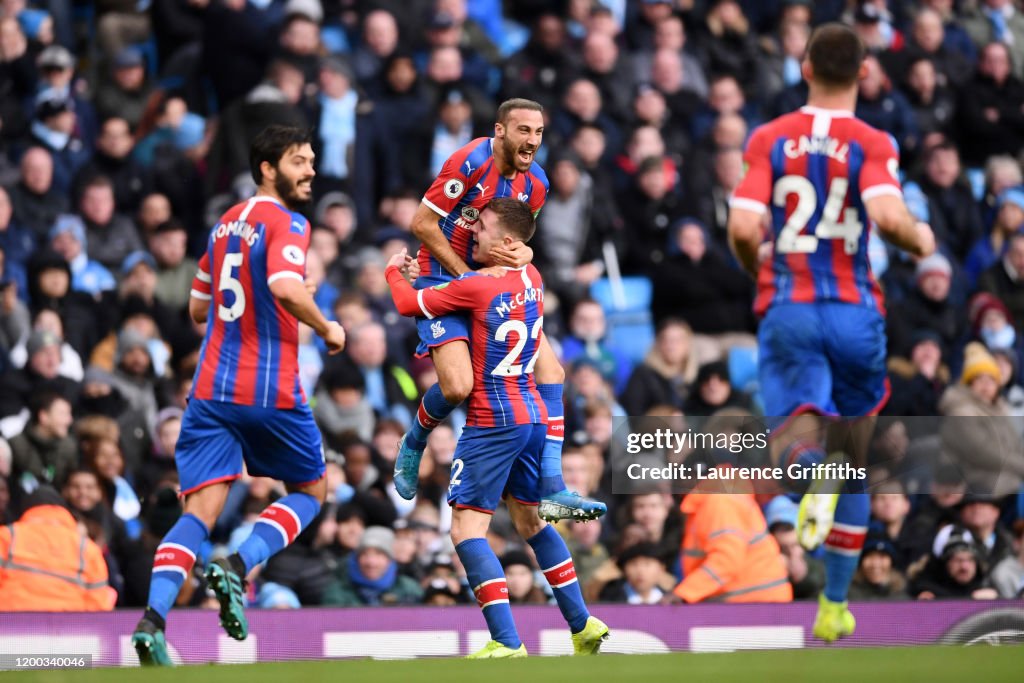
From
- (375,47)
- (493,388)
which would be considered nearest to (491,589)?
(493,388)

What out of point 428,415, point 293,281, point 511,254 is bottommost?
point 428,415

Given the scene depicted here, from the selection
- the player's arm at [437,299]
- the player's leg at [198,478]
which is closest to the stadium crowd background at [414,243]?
the player's leg at [198,478]

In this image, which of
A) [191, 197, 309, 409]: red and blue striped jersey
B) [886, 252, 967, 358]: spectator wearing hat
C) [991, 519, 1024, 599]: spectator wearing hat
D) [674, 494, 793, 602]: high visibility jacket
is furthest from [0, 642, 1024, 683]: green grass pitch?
[886, 252, 967, 358]: spectator wearing hat

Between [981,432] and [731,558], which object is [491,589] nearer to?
[731,558]

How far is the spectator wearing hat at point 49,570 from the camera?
32.0ft

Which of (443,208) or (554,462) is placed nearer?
(554,462)

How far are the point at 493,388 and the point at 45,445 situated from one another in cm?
411

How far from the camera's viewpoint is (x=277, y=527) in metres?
8.51

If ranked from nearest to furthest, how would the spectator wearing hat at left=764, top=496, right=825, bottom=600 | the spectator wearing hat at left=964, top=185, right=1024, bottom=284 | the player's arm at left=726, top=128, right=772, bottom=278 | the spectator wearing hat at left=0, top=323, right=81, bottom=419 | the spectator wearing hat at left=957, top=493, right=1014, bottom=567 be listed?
the player's arm at left=726, top=128, right=772, bottom=278
the spectator wearing hat at left=0, top=323, right=81, bottom=419
the spectator wearing hat at left=764, top=496, right=825, bottom=600
the spectator wearing hat at left=957, top=493, right=1014, bottom=567
the spectator wearing hat at left=964, top=185, right=1024, bottom=284

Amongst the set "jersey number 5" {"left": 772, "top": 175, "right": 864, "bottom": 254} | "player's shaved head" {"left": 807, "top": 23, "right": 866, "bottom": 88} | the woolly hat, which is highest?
"player's shaved head" {"left": 807, "top": 23, "right": 866, "bottom": 88}

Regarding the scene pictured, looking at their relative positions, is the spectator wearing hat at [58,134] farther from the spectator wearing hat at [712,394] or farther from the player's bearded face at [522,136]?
the player's bearded face at [522,136]

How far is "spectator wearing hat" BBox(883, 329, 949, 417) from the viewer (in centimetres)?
1319

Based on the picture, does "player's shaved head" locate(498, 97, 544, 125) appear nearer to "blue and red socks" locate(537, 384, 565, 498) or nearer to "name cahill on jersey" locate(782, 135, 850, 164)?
"name cahill on jersey" locate(782, 135, 850, 164)

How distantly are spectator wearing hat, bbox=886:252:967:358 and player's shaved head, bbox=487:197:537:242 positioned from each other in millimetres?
6358
